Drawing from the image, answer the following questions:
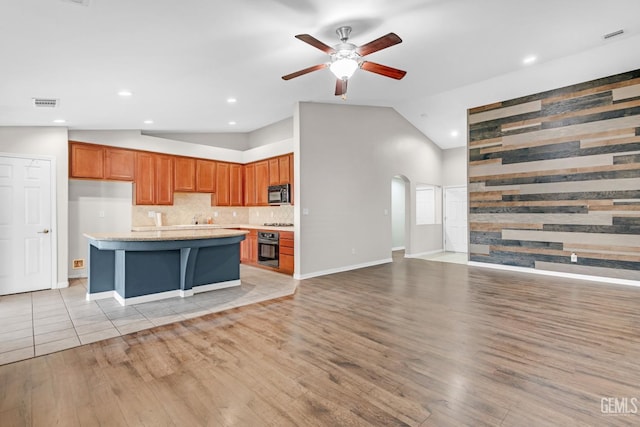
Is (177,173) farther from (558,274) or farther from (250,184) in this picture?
(558,274)

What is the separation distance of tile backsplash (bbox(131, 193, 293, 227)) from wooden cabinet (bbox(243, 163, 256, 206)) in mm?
359

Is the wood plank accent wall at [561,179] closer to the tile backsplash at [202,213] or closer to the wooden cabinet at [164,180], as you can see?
the tile backsplash at [202,213]

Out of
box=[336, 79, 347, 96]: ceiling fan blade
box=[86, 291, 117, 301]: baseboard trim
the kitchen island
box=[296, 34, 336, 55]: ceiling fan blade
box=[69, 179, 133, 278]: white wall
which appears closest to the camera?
→ box=[296, 34, 336, 55]: ceiling fan blade

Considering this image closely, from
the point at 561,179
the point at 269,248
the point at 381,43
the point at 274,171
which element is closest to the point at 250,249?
the point at 269,248

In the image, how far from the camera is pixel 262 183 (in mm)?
6812

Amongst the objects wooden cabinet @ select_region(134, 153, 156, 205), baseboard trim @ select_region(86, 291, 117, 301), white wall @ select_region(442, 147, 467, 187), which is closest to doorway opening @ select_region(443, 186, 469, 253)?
white wall @ select_region(442, 147, 467, 187)

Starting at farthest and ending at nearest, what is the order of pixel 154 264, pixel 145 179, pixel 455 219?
pixel 455 219
pixel 145 179
pixel 154 264

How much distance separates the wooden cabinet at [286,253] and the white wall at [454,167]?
5.60m

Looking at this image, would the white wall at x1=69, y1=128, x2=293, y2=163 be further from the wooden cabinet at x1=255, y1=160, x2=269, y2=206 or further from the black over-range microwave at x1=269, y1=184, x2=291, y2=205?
the black over-range microwave at x1=269, y1=184, x2=291, y2=205

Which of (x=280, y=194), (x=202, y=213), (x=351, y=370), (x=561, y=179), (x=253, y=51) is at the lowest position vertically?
(x=351, y=370)

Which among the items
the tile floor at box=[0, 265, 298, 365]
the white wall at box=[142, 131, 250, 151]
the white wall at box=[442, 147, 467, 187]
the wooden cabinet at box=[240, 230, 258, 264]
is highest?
the white wall at box=[142, 131, 250, 151]

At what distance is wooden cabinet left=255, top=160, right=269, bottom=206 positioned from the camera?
668 cm

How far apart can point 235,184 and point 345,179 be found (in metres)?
2.73

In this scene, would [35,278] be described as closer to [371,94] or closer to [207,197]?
[207,197]
